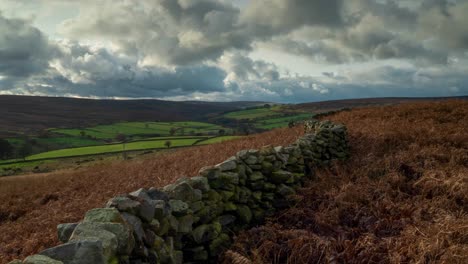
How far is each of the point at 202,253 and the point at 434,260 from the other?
344 centimetres

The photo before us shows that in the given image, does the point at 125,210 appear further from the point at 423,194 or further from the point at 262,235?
the point at 423,194

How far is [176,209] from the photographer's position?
506 cm

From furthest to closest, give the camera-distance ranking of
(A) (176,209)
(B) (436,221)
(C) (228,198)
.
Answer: (C) (228,198), (B) (436,221), (A) (176,209)

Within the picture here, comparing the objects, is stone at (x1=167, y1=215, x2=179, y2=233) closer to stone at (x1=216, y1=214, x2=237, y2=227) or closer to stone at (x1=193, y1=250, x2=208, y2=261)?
stone at (x1=193, y1=250, x2=208, y2=261)

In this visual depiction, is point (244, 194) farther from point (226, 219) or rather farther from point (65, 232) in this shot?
point (65, 232)

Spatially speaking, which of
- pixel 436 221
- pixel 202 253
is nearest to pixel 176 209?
pixel 202 253

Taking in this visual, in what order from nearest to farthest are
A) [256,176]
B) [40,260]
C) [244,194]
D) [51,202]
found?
[40,260], [244,194], [256,176], [51,202]

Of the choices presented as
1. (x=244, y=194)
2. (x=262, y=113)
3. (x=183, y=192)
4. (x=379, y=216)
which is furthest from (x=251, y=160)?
(x=262, y=113)

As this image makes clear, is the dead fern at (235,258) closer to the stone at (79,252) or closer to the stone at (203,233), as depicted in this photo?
the stone at (203,233)

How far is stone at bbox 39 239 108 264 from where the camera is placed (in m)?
3.01

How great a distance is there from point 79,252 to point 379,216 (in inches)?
217

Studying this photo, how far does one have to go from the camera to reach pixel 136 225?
13.3 feet

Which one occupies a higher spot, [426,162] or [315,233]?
[426,162]

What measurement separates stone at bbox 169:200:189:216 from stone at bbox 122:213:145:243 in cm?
91
